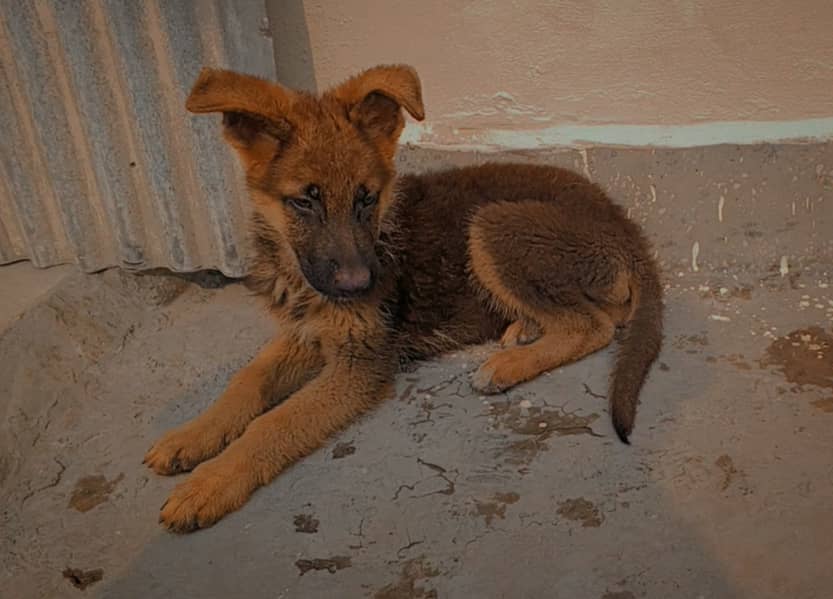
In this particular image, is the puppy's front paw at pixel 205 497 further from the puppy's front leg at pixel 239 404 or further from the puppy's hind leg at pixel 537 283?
the puppy's hind leg at pixel 537 283

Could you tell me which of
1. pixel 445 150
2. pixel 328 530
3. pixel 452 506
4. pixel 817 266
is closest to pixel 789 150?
pixel 817 266

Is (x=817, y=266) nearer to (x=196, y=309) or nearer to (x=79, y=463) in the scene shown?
(x=196, y=309)

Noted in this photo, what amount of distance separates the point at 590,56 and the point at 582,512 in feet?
6.70

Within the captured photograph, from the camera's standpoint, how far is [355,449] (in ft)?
9.67

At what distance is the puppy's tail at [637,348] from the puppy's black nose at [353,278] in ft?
3.07

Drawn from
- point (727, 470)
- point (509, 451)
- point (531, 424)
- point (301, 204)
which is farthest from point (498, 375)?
point (301, 204)

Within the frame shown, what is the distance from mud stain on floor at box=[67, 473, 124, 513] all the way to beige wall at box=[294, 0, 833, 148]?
203 cm

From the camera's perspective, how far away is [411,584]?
7.81ft

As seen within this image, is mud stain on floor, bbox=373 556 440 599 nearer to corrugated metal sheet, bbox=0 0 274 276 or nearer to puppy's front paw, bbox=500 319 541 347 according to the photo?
puppy's front paw, bbox=500 319 541 347

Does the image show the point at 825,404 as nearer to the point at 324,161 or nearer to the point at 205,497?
the point at 324,161

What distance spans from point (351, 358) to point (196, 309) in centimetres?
112

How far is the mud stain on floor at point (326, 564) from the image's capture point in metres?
2.46

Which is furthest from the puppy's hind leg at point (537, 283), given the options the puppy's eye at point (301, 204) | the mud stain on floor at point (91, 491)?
the mud stain on floor at point (91, 491)

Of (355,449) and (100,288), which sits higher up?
(100,288)
